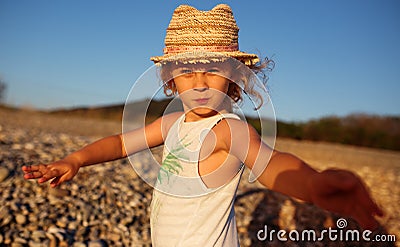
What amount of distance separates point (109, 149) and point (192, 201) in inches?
21.6

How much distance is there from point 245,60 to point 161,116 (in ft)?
1.99

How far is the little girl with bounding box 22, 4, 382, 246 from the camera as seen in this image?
1.83 m

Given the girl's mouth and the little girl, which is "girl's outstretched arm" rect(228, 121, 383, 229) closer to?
the little girl

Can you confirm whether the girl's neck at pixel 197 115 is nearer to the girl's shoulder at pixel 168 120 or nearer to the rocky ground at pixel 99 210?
the girl's shoulder at pixel 168 120

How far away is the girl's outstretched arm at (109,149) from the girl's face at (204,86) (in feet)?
1.22

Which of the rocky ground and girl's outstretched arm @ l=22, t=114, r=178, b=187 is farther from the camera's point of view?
the rocky ground

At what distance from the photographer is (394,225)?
4906 millimetres

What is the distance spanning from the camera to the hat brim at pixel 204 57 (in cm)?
180

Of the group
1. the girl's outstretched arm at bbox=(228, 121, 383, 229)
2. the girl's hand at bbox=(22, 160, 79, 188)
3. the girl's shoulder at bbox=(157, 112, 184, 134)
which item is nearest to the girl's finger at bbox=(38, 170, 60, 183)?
the girl's hand at bbox=(22, 160, 79, 188)

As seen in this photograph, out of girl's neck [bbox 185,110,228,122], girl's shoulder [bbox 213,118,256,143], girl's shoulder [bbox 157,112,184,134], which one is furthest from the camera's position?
girl's shoulder [bbox 157,112,184,134]

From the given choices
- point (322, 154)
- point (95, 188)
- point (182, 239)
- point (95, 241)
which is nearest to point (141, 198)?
point (95, 188)

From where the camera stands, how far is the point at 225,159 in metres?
1.82

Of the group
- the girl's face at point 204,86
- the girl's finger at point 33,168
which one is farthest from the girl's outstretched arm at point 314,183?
the girl's finger at point 33,168

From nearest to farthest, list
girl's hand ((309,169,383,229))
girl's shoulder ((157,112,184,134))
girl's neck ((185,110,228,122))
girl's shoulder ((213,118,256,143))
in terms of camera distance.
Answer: girl's hand ((309,169,383,229)) < girl's shoulder ((213,118,256,143)) < girl's neck ((185,110,228,122)) < girl's shoulder ((157,112,184,134))
